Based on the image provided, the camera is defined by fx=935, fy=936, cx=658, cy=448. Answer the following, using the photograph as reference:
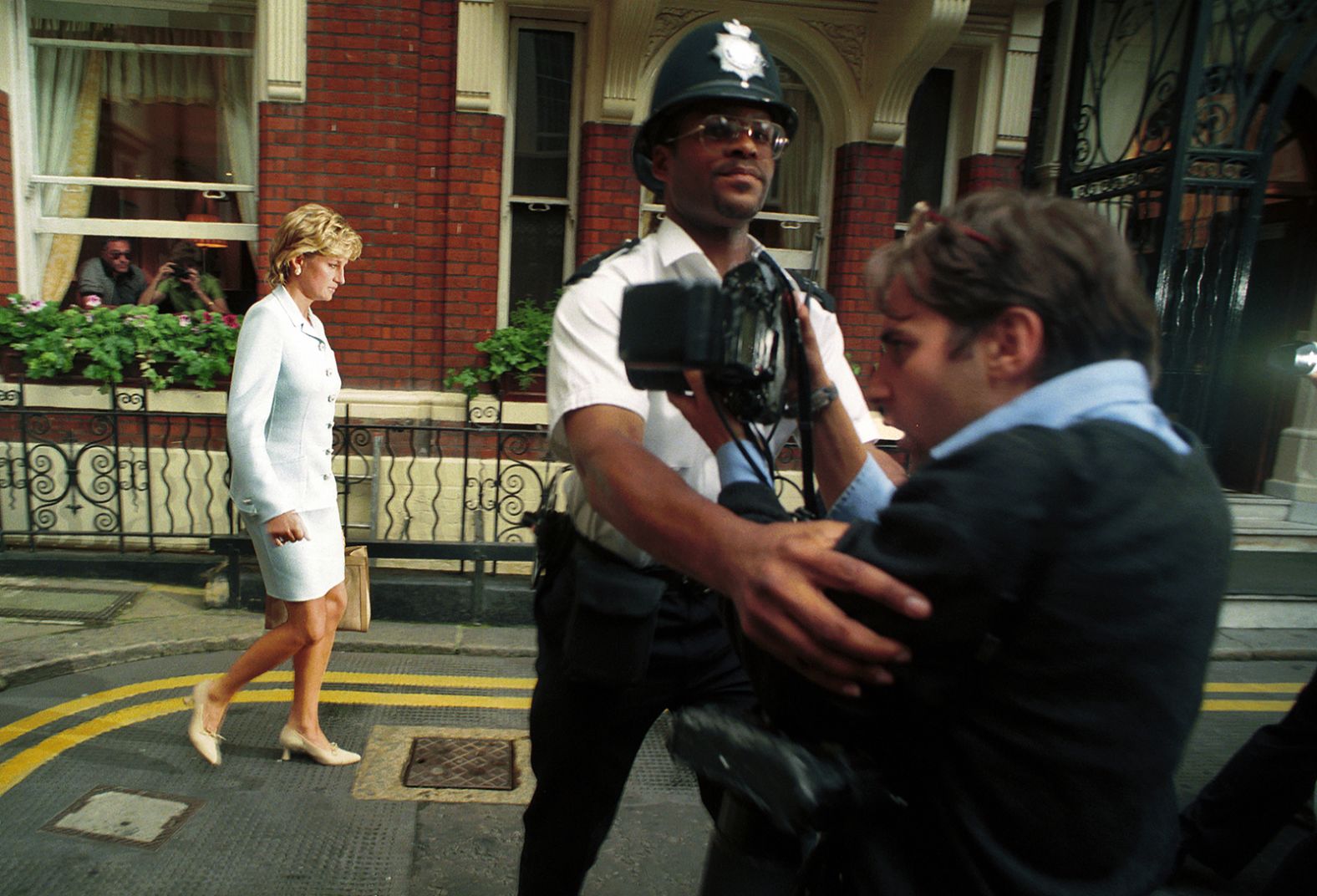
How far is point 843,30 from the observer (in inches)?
269

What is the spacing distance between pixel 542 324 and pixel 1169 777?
5863 millimetres

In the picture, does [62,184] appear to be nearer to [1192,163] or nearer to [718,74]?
[718,74]

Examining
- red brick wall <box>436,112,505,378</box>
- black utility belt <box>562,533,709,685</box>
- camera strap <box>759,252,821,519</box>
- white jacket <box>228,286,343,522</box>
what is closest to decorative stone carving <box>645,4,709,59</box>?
red brick wall <box>436,112,505,378</box>

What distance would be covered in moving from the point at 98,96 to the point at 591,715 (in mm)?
6862

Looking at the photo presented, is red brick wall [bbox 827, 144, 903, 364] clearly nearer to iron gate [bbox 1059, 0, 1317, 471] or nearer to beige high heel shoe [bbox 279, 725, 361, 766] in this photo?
iron gate [bbox 1059, 0, 1317, 471]

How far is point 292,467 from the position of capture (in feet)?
11.3

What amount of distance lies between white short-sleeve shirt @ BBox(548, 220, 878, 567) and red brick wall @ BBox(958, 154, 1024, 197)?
5.74m

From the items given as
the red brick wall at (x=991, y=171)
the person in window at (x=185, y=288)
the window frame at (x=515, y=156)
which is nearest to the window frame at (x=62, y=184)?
the person in window at (x=185, y=288)

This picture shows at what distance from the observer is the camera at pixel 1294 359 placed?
338cm

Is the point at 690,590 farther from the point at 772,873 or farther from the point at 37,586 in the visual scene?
the point at 37,586

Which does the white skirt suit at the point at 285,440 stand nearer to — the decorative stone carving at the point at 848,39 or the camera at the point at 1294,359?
the camera at the point at 1294,359

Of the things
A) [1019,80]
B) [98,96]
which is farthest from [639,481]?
[98,96]

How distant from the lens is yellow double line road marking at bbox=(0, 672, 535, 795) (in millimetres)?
3719

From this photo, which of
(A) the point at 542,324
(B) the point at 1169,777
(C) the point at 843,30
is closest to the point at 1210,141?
(C) the point at 843,30
